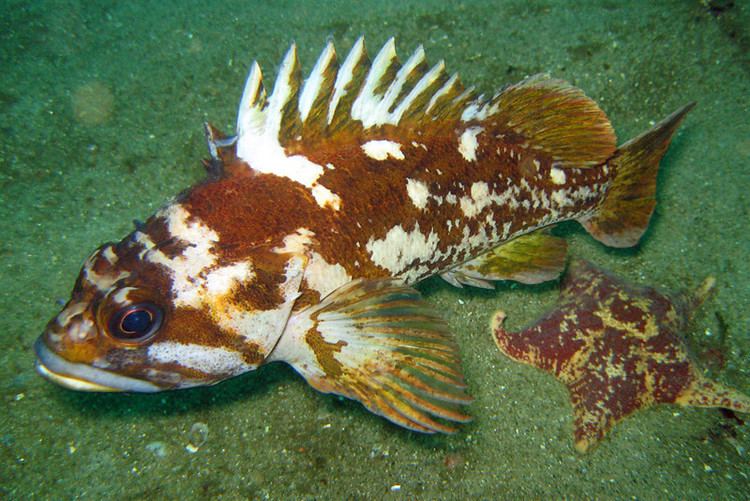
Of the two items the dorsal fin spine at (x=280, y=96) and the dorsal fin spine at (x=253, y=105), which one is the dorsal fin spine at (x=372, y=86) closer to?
the dorsal fin spine at (x=280, y=96)

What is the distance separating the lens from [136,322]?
2.07 meters

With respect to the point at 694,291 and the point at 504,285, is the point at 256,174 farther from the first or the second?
the point at 694,291

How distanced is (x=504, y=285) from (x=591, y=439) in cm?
151

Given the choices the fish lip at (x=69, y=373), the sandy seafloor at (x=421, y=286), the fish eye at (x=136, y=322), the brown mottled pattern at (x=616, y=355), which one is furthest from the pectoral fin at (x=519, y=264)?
the fish lip at (x=69, y=373)

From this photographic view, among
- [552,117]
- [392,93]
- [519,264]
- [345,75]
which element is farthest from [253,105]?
[519,264]

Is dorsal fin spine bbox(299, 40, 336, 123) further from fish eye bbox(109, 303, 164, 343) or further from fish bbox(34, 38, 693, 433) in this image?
fish eye bbox(109, 303, 164, 343)

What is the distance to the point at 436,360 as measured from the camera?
2.38 meters

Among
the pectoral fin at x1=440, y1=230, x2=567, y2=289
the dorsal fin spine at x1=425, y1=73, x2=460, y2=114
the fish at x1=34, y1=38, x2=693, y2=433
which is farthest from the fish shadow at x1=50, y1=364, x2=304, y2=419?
the dorsal fin spine at x1=425, y1=73, x2=460, y2=114

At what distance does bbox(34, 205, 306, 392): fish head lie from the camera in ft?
6.75

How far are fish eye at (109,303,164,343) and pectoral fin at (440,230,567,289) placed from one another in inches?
80.0

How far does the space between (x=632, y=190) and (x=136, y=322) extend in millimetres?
3609

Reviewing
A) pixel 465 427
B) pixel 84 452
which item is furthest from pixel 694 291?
pixel 84 452

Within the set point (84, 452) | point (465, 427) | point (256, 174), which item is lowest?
point (84, 452)

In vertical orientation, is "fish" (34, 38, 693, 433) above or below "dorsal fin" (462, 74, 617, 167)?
below
